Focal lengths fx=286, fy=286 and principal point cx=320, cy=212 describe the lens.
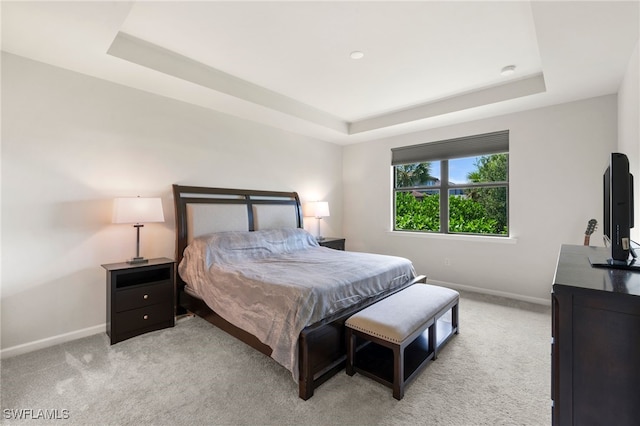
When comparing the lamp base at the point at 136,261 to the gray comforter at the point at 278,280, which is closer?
the gray comforter at the point at 278,280

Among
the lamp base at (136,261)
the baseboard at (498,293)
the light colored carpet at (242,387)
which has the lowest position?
the light colored carpet at (242,387)

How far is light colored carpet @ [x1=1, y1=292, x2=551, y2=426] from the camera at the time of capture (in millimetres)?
1710

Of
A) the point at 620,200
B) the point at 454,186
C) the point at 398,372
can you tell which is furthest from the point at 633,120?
the point at 398,372

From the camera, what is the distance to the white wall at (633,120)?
2.04 meters

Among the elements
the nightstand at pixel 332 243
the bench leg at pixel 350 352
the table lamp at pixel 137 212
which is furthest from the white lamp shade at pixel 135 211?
the nightstand at pixel 332 243

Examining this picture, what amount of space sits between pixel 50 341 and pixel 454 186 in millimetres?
5148

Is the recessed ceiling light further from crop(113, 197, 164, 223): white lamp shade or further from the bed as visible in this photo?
crop(113, 197, 164, 223): white lamp shade

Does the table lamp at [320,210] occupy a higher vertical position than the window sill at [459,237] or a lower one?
higher

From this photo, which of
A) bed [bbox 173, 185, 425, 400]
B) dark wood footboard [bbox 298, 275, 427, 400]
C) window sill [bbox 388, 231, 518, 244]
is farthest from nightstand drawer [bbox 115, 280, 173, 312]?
window sill [bbox 388, 231, 518, 244]

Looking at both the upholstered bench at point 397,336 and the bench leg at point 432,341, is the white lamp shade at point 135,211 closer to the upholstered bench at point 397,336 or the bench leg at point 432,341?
the upholstered bench at point 397,336

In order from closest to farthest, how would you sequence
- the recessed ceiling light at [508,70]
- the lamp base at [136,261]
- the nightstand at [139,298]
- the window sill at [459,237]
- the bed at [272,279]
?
the bed at [272,279], the nightstand at [139,298], the lamp base at [136,261], the recessed ceiling light at [508,70], the window sill at [459,237]

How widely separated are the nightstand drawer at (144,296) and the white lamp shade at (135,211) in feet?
2.15

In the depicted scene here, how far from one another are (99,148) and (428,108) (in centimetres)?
398

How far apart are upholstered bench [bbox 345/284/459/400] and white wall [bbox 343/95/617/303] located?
1.84 metres
